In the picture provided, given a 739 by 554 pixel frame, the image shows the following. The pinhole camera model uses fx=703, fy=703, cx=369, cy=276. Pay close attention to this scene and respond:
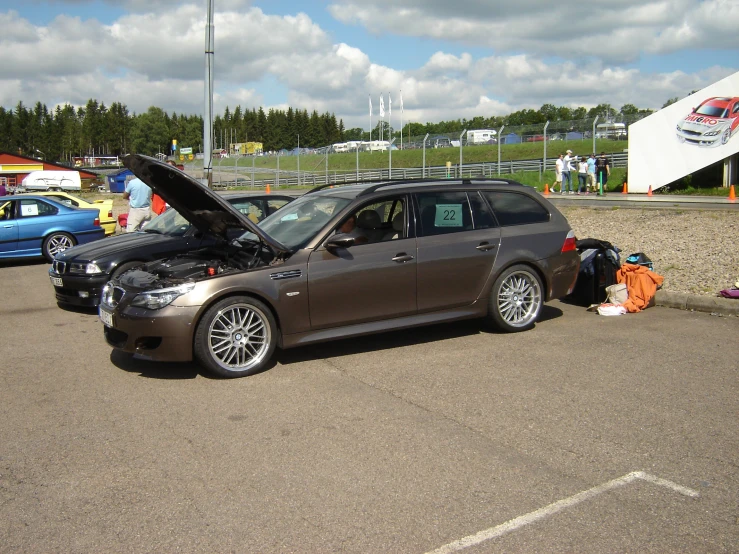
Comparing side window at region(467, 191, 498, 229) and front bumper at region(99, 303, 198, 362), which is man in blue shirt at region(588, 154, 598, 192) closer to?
side window at region(467, 191, 498, 229)

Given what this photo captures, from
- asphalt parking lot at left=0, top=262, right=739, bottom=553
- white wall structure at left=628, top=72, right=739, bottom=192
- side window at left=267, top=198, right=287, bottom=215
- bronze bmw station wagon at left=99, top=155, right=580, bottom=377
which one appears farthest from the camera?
white wall structure at left=628, top=72, right=739, bottom=192

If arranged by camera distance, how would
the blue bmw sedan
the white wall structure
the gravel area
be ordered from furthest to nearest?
the white wall structure, the blue bmw sedan, the gravel area

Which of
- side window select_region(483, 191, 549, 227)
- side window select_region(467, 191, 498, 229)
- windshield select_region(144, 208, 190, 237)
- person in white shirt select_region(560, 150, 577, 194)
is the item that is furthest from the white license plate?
person in white shirt select_region(560, 150, 577, 194)

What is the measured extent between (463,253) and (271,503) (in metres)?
4.13

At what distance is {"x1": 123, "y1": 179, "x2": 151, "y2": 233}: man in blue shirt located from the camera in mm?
14656

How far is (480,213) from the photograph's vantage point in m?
7.70

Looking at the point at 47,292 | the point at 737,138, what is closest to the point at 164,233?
the point at 47,292

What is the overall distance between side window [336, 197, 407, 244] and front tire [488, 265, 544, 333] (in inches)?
50.3

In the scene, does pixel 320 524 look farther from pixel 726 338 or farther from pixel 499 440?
pixel 726 338

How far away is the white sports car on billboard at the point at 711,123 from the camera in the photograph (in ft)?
82.7

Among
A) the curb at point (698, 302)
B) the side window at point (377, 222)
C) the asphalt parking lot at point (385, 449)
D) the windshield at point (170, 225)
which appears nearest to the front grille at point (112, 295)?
the asphalt parking lot at point (385, 449)

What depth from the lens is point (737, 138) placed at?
83.0 feet

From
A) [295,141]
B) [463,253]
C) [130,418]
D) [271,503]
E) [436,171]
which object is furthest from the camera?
[295,141]

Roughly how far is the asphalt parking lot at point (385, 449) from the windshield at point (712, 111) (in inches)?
832
